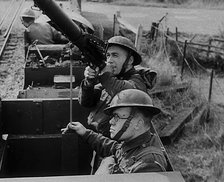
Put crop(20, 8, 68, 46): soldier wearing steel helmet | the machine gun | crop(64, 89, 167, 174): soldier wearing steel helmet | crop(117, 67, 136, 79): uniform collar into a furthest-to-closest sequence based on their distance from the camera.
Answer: crop(20, 8, 68, 46): soldier wearing steel helmet
crop(117, 67, 136, 79): uniform collar
the machine gun
crop(64, 89, 167, 174): soldier wearing steel helmet

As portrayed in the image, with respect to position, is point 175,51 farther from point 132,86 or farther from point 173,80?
point 132,86

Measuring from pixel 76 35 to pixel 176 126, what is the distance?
16.6 ft

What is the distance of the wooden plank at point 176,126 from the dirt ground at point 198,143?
12 cm

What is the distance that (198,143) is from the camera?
8.36m

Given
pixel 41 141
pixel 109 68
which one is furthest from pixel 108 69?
pixel 41 141

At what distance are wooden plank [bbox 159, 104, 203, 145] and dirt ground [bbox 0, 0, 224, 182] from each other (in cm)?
12

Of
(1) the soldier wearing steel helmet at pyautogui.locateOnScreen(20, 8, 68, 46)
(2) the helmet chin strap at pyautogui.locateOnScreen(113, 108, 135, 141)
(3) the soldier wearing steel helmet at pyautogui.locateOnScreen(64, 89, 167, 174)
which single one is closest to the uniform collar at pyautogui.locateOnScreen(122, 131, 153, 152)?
(3) the soldier wearing steel helmet at pyautogui.locateOnScreen(64, 89, 167, 174)

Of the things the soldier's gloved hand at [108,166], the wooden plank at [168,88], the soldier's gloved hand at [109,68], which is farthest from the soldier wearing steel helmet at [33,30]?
the soldier's gloved hand at [108,166]

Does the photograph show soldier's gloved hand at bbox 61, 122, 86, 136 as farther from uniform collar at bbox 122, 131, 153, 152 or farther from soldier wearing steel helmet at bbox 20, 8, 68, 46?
soldier wearing steel helmet at bbox 20, 8, 68, 46

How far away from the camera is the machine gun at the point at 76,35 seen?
3.51m

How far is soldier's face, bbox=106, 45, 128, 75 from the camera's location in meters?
4.42

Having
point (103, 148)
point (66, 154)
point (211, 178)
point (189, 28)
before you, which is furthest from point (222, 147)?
point (189, 28)

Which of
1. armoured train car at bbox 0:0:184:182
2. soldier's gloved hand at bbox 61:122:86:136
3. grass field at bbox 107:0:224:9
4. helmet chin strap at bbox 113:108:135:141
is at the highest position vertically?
helmet chin strap at bbox 113:108:135:141

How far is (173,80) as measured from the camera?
10867 millimetres
